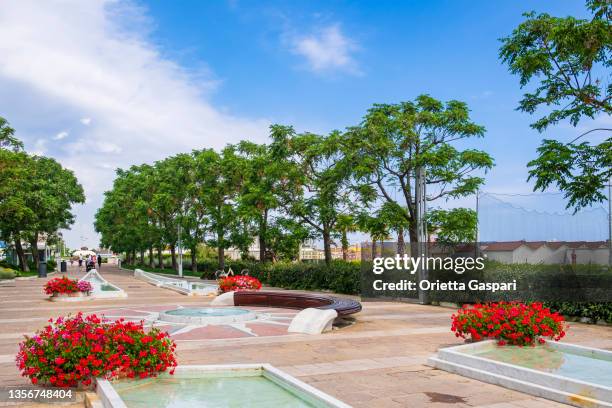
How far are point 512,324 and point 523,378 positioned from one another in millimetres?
2245

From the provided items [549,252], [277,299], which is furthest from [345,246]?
[549,252]

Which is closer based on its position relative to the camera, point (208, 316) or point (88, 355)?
point (88, 355)

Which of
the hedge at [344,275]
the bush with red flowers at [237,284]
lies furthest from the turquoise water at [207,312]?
the hedge at [344,275]

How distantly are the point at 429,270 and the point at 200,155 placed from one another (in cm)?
A: 2601

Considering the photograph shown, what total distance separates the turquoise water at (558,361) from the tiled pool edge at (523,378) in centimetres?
25

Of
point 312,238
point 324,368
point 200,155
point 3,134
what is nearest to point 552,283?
point 324,368

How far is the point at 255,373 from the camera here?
7555 millimetres

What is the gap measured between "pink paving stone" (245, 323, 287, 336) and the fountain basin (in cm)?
58

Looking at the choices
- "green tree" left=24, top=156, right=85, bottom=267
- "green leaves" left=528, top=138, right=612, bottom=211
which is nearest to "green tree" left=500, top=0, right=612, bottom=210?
"green leaves" left=528, top=138, right=612, bottom=211

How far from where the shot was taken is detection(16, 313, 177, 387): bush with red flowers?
21.5 feet

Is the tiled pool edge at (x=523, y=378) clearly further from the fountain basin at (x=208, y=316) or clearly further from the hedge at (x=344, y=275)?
the fountain basin at (x=208, y=316)

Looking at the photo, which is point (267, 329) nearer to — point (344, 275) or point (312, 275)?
point (344, 275)

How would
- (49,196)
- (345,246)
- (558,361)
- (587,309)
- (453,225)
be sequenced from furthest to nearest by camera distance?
1. (49,196)
2. (345,246)
3. (453,225)
4. (587,309)
5. (558,361)

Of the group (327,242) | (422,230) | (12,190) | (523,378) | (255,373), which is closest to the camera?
(523,378)
